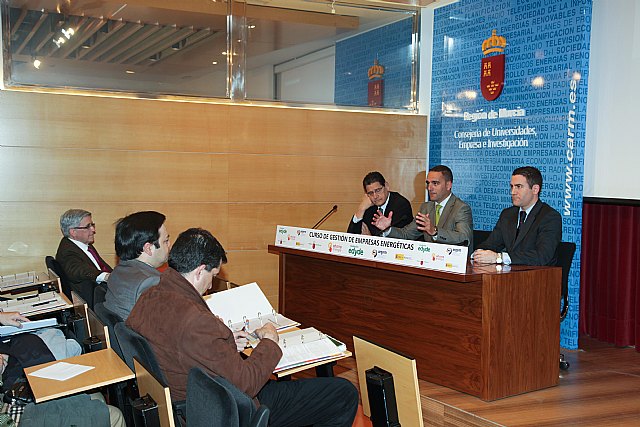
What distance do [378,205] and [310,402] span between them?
3173 millimetres

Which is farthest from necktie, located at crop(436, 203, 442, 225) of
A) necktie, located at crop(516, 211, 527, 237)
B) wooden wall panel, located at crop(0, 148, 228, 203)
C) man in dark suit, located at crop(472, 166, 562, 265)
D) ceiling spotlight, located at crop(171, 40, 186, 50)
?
ceiling spotlight, located at crop(171, 40, 186, 50)

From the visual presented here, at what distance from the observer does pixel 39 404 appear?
10.6ft

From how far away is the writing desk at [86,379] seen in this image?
2762 mm

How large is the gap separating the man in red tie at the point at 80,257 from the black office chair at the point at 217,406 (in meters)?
2.41

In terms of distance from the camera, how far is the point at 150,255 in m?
4.08

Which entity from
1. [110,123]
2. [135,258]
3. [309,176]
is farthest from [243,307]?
[309,176]

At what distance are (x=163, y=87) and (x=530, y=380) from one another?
14.9 feet

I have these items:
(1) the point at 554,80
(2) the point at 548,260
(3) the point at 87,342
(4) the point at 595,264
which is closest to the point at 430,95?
(1) the point at 554,80

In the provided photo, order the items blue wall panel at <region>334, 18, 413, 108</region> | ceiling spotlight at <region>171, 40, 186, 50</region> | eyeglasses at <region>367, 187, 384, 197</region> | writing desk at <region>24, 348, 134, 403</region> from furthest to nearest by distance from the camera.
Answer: blue wall panel at <region>334, 18, 413, 108</region>, ceiling spotlight at <region>171, 40, 186, 50</region>, eyeglasses at <region>367, 187, 384, 197</region>, writing desk at <region>24, 348, 134, 403</region>

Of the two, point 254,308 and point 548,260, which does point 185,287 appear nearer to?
point 254,308

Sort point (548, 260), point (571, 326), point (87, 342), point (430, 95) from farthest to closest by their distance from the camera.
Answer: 1. point (430, 95)
2. point (571, 326)
3. point (548, 260)
4. point (87, 342)

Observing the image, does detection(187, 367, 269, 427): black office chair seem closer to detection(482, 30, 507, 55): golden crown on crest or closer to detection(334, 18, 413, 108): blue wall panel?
detection(482, 30, 507, 55): golden crown on crest

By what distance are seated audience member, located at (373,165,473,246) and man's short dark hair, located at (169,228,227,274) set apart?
8.26 feet

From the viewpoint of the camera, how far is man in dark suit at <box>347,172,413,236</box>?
6277 mm
